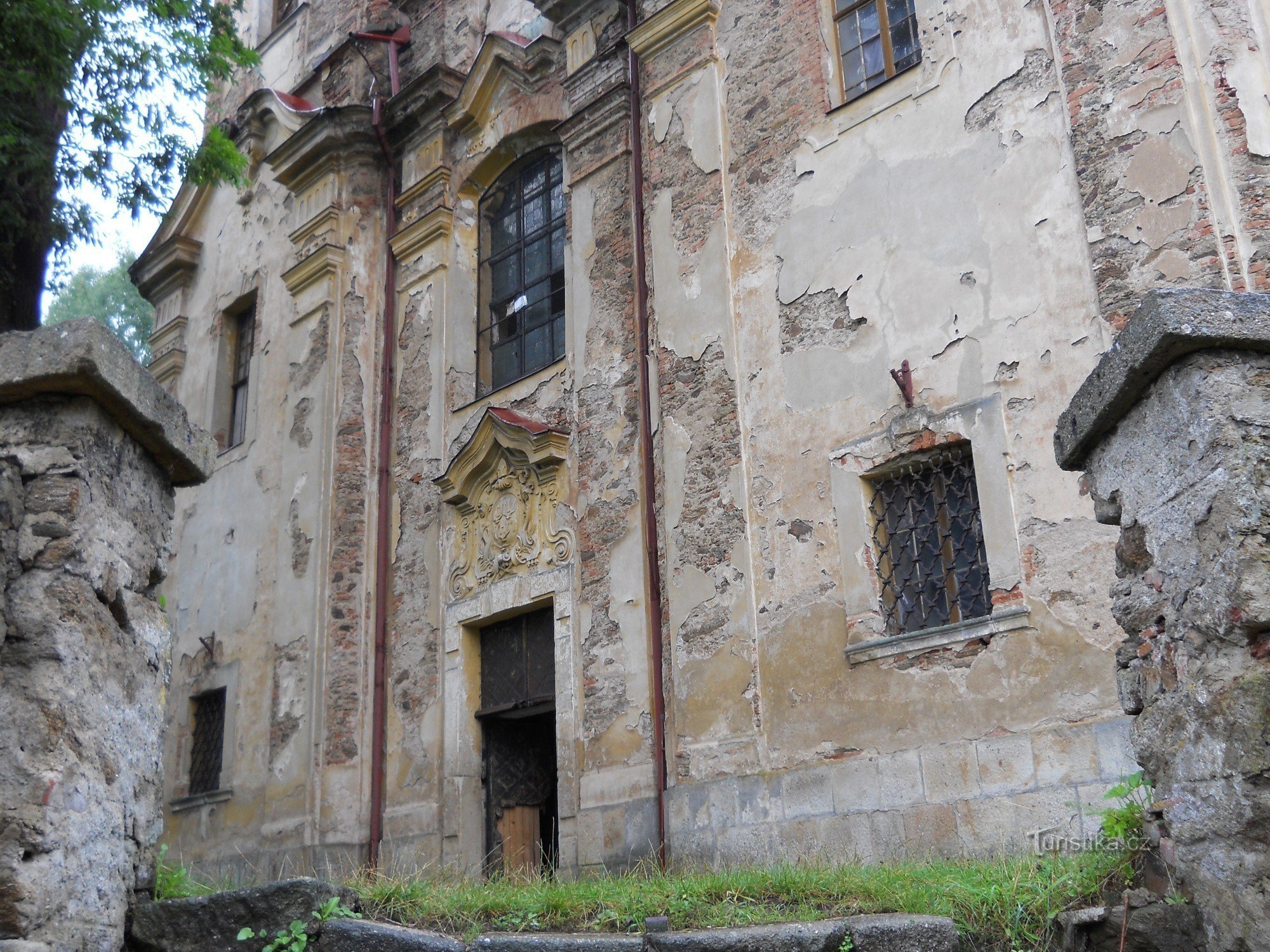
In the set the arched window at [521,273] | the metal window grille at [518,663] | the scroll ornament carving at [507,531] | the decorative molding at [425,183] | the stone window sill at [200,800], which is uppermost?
the decorative molding at [425,183]

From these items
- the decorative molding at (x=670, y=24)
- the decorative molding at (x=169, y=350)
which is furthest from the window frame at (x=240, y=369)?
the decorative molding at (x=670, y=24)

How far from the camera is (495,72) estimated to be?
12.0m

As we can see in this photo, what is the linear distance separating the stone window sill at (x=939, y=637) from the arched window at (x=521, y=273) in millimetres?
4567

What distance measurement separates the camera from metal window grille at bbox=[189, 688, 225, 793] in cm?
1256

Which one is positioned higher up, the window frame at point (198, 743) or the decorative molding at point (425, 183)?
the decorative molding at point (425, 183)

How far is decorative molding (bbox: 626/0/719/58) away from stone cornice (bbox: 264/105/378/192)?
3771 millimetres

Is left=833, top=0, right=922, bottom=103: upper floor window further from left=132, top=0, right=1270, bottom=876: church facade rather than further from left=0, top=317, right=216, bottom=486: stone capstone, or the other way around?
left=0, top=317, right=216, bottom=486: stone capstone

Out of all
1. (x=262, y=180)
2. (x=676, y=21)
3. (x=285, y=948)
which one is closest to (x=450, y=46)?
(x=262, y=180)

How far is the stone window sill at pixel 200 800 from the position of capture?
12.1 metres

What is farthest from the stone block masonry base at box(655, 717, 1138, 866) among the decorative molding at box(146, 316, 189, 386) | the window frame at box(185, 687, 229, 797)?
the decorative molding at box(146, 316, 189, 386)

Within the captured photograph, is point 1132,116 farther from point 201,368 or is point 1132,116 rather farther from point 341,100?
point 201,368

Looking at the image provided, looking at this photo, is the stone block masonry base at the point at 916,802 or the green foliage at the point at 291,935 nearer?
the green foliage at the point at 291,935

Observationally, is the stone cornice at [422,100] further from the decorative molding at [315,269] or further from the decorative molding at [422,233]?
the decorative molding at [315,269]

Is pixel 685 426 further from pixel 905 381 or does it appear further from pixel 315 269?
pixel 315 269
